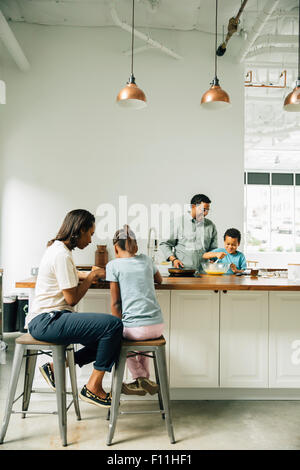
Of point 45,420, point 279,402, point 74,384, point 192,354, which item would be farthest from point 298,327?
point 45,420

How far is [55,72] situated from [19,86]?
53 cm

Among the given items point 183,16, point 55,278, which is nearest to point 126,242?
point 55,278

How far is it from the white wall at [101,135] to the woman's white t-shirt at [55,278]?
3009mm

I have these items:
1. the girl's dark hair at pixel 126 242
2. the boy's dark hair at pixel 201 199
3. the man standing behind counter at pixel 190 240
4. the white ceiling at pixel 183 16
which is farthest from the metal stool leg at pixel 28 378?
the white ceiling at pixel 183 16

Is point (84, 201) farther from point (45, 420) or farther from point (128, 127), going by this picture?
point (45, 420)

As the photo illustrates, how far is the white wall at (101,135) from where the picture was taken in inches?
202

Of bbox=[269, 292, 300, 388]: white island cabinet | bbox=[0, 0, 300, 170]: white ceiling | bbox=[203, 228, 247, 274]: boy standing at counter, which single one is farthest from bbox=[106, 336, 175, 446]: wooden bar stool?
bbox=[0, 0, 300, 170]: white ceiling

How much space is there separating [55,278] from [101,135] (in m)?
3.44

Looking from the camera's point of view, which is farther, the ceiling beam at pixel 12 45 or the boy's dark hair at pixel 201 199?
the ceiling beam at pixel 12 45

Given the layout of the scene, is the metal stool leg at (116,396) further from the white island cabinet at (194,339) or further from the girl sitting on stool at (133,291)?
the white island cabinet at (194,339)

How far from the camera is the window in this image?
1045 cm

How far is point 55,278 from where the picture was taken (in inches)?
85.9

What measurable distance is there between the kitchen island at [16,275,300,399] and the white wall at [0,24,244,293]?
2.56 metres

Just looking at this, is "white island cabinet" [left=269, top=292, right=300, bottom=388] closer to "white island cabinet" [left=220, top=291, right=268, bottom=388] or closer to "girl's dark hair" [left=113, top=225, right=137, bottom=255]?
"white island cabinet" [left=220, top=291, right=268, bottom=388]
